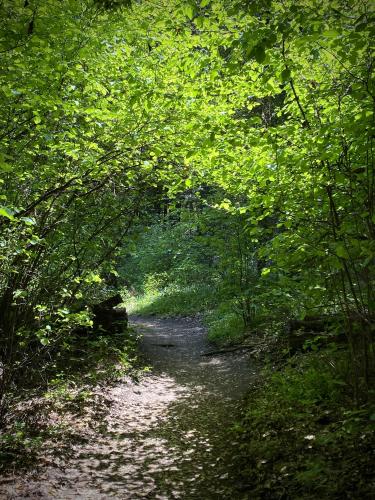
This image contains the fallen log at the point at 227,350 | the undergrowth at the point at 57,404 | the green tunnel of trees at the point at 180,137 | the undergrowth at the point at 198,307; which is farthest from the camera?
the undergrowth at the point at 198,307

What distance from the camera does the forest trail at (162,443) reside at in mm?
4703

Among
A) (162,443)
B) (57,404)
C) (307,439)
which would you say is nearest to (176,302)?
(57,404)

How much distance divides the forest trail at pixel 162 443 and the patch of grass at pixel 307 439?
0.40 metres

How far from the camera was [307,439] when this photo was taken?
189 inches

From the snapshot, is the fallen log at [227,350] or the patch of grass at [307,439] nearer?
the patch of grass at [307,439]

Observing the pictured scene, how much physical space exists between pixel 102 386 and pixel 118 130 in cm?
505

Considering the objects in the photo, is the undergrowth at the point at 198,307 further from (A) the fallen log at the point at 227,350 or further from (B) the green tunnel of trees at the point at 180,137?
(B) the green tunnel of trees at the point at 180,137

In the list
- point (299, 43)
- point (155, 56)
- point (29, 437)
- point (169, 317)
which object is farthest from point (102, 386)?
point (169, 317)

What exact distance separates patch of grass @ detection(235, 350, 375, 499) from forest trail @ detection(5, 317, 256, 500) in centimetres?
40

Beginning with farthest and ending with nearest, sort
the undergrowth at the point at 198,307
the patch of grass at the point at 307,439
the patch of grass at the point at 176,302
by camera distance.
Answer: the patch of grass at the point at 176,302, the undergrowth at the point at 198,307, the patch of grass at the point at 307,439

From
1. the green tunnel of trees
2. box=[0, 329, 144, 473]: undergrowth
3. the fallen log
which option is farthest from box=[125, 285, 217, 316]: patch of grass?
the green tunnel of trees

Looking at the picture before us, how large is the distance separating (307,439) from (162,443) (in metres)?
2.35

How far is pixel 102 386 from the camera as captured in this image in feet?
26.3

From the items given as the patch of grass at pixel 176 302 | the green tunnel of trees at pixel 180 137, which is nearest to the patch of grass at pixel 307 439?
the green tunnel of trees at pixel 180 137
